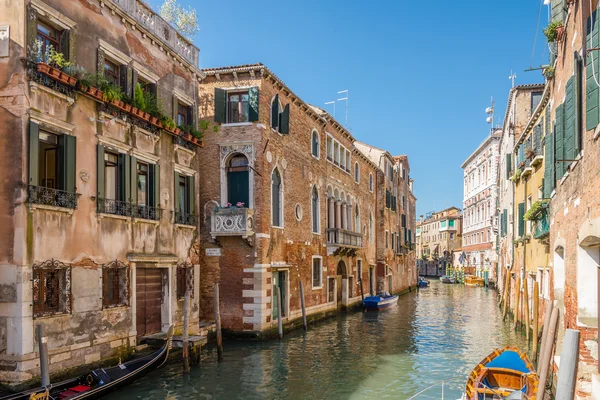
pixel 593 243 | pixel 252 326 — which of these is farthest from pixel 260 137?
pixel 593 243

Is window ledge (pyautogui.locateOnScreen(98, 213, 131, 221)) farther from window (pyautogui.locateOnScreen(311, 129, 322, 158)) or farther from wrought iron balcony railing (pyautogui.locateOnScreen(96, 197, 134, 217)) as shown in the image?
window (pyautogui.locateOnScreen(311, 129, 322, 158))

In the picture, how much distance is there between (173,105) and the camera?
13828mm

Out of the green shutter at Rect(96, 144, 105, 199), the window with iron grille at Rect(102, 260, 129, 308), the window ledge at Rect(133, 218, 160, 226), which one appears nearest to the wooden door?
the window with iron grille at Rect(102, 260, 129, 308)

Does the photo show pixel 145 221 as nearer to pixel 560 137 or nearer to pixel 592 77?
pixel 560 137

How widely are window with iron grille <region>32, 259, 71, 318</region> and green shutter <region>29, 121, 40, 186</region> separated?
1388 mm

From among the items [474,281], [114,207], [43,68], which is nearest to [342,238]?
[114,207]

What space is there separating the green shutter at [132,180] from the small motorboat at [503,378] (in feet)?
24.1

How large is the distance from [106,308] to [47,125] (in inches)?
143

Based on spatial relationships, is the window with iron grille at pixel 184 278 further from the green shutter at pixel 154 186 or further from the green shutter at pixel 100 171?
the green shutter at pixel 100 171

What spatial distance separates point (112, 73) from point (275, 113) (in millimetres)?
5971

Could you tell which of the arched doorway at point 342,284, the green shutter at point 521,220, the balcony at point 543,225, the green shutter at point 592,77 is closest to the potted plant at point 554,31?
the green shutter at point 592,77

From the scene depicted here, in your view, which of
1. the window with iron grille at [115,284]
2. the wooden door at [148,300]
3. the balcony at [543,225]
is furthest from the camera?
the balcony at [543,225]

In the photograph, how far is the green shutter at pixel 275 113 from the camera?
16.6 m

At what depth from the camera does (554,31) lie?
353 inches
